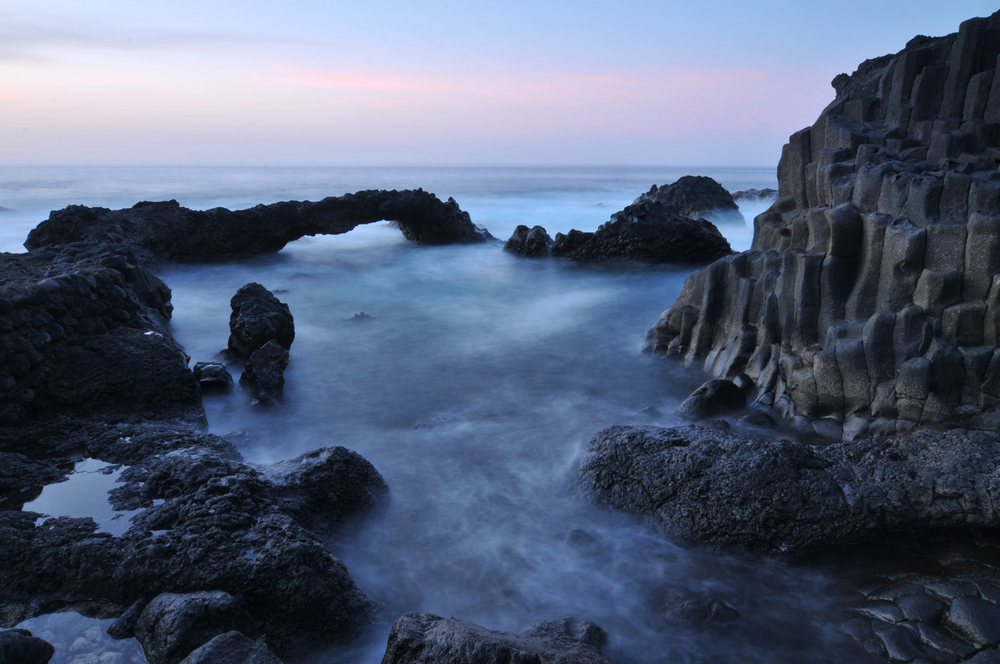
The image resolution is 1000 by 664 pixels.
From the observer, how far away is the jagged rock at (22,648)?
108 inches

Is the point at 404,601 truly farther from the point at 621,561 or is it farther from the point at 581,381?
the point at 581,381

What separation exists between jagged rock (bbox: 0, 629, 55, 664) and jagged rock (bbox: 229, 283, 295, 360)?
4.77 meters

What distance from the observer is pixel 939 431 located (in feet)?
14.5

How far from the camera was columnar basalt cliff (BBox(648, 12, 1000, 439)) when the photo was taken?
4773 mm

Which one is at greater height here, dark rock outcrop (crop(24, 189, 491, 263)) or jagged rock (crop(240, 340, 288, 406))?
dark rock outcrop (crop(24, 189, 491, 263))

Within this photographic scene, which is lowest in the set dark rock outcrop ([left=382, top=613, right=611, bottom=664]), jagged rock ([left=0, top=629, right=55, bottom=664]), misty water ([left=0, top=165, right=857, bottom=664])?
misty water ([left=0, top=165, right=857, bottom=664])

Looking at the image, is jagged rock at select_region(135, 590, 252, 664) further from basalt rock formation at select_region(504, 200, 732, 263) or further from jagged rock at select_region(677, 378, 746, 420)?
basalt rock formation at select_region(504, 200, 732, 263)

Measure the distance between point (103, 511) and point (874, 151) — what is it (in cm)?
733

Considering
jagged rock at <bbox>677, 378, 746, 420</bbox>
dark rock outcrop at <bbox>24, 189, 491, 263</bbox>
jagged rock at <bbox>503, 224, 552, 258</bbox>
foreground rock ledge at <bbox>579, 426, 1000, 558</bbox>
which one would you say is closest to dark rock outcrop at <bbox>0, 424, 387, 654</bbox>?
foreground rock ledge at <bbox>579, 426, 1000, 558</bbox>

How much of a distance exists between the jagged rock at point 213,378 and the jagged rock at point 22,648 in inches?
161

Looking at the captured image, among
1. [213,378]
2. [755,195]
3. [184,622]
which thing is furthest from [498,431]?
[755,195]

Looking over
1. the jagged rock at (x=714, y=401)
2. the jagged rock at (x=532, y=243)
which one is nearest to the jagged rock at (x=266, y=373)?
the jagged rock at (x=714, y=401)

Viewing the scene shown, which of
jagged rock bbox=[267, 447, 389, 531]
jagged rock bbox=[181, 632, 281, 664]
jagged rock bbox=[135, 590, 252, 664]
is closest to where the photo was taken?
jagged rock bbox=[181, 632, 281, 664]

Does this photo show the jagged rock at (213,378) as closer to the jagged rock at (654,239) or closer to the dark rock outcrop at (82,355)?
the dark rock outcrop at (82,355)
